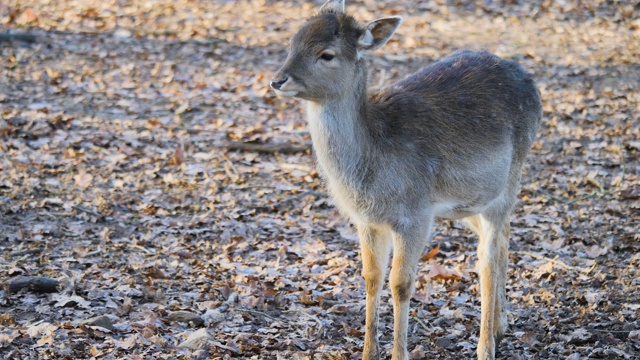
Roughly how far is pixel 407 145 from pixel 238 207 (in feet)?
11.6

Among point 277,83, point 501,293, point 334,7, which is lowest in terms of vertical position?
point 501,293

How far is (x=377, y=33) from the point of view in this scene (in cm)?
575

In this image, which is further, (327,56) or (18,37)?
(18,37)

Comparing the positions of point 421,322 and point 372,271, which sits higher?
point 372,271

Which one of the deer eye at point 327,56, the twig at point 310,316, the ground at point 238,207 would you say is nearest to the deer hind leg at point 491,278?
the ground at point 238,207

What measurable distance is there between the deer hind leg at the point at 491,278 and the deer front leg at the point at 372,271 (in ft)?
2.84

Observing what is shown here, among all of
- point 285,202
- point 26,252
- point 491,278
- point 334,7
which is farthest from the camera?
point 285,202

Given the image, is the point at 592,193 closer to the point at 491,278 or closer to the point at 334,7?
the point at 491,278

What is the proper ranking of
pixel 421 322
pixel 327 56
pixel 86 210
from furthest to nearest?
pixel 86 210 < pixel 421 322 < pixel 327 56

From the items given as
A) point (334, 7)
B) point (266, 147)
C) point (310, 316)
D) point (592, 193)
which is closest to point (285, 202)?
point (266, 147)

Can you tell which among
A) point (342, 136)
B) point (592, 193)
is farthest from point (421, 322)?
point (592, 193)

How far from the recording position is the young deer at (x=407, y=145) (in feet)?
18.3

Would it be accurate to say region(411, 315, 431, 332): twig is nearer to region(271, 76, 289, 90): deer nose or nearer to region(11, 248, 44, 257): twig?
region(271, 76, 289, 90): deer nose

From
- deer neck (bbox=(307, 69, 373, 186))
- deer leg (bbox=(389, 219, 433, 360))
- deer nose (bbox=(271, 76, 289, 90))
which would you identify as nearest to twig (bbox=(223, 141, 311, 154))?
deer neck (bbox=(307, 69, 373, 186))
